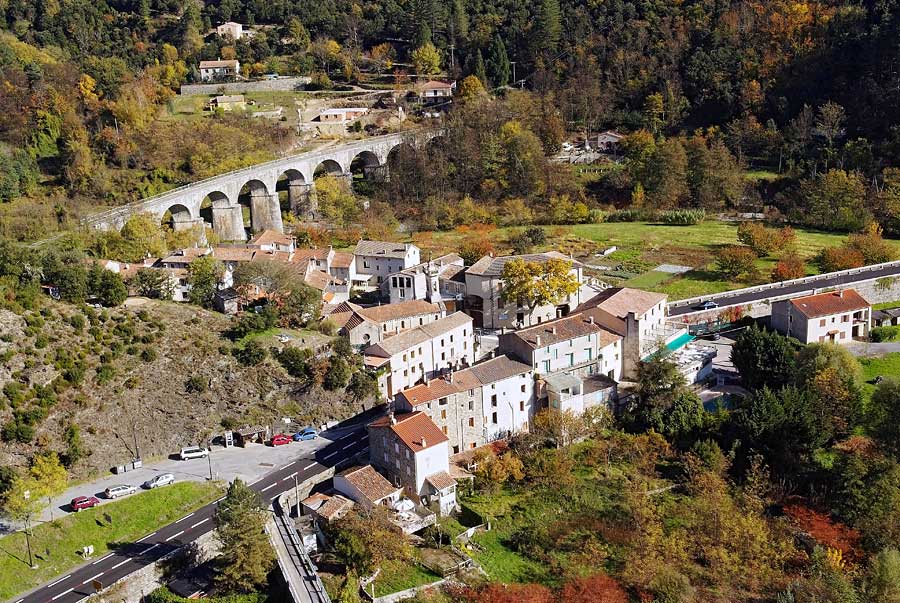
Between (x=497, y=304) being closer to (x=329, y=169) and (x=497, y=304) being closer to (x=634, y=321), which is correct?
(x=634, y=321)

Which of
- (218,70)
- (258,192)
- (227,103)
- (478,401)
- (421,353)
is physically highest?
(218,70)

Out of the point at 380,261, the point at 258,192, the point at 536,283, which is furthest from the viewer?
the point at 258,192

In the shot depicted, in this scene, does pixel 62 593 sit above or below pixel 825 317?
below

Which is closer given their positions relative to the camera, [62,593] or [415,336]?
[62,593]

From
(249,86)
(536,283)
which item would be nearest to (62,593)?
(536,283)

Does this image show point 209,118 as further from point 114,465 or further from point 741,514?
point 741,514

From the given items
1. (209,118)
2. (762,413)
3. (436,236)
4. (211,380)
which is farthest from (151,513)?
(209,118)

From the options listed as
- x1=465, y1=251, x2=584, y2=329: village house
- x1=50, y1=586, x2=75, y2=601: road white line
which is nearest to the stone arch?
x1=465, y1=251, x2=584, y2=329: village house
